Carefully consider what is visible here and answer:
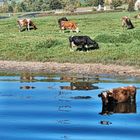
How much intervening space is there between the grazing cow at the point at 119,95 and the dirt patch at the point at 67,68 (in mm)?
7724

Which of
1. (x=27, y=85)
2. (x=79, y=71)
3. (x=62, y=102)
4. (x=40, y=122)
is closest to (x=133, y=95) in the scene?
(x=62, y=102)

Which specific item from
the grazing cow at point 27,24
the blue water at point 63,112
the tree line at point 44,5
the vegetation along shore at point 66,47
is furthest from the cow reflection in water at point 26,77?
the tree line at point 44,5

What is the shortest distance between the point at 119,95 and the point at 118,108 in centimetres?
61

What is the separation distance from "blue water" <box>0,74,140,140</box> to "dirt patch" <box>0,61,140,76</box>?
1854mm

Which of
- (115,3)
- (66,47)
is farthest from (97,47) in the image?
(115,3)

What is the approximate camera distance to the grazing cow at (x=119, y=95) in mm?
17047

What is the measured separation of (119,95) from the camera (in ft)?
57.3

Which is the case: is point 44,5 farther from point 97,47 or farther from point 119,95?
point 119,95

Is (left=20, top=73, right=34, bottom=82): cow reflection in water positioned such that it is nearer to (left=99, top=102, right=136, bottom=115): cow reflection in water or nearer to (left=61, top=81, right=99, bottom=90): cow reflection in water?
(left=61, top=81, right=99, bottom=90): cow reflection in water

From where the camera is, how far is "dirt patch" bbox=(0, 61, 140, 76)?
26211 mm

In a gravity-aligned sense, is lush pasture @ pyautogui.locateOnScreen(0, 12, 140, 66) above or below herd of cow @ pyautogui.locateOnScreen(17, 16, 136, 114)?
below

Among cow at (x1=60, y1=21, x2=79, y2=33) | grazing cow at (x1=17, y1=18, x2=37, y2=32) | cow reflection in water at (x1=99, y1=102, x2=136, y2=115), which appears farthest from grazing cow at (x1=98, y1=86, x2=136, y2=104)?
grazing cow at (x1=17, y1=18, x2=37, y2=32)

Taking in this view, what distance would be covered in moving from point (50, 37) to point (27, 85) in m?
12.4

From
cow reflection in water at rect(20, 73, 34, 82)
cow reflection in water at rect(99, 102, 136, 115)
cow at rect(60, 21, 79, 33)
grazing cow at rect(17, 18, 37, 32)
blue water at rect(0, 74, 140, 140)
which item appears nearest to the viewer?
blue water at rect(0, 74, 140, 140)
